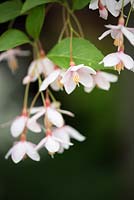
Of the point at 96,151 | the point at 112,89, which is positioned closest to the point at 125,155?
the point at 96,151

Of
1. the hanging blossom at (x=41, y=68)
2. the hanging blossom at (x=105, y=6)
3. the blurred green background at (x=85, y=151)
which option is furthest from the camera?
the blurred green background at (x=85, y=151)

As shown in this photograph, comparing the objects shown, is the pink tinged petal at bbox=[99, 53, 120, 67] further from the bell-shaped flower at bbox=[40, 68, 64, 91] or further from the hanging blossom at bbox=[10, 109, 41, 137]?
the hanging blossom at bbox=[10, 109, 41, 137]

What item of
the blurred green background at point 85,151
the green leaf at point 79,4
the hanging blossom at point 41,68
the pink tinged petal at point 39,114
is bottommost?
the blurred green background at point 85,151

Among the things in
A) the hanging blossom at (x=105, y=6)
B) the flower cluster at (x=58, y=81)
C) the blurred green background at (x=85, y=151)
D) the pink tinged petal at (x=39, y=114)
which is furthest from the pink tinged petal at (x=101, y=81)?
the blurred green background at (x=85, y=151)

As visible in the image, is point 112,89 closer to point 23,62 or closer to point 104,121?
point 104,121

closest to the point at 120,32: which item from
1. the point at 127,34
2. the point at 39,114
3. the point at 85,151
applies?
the point at 127,34

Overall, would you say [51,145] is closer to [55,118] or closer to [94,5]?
[55,118]

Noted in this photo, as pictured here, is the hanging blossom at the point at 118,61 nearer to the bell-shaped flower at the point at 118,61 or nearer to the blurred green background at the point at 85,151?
the bell-shaped flower at the point at 118,61

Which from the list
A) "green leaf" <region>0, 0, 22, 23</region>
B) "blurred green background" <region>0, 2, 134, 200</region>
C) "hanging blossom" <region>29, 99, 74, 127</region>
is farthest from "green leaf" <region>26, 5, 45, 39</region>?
"blurred green background" <region>0, 2, 134, 200</region>
